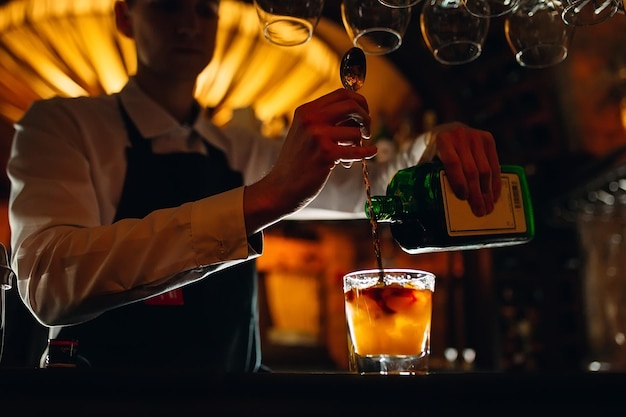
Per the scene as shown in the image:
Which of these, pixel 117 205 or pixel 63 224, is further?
pixel 117 205

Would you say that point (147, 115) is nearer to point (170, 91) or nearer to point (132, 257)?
point (170, 91)

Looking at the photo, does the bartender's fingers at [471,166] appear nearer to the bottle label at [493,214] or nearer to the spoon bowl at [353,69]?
the bottle label at [493,214]

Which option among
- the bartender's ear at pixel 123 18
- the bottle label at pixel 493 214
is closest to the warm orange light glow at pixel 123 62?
the bartender's ear at pixel 123 18

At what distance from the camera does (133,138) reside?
1.43 meters


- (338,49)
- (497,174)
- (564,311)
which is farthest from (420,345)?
(338,49)

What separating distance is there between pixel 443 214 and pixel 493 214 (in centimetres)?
10

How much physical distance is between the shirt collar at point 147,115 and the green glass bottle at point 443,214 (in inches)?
24.1

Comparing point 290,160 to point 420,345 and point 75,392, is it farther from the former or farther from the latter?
point 75,392

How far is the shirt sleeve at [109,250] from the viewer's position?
2.94 ft

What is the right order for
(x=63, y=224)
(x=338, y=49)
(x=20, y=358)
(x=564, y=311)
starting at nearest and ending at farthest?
(x=63, y=224)
(x=20, y=358)
(x=564, y=311)
(x=338, y=49)

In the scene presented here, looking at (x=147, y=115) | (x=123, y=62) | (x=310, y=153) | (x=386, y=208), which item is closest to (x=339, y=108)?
(x=310, y=153)

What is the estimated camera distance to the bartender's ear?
156 centimetres

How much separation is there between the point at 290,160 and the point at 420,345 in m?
0.30

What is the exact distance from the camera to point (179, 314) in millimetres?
1245
